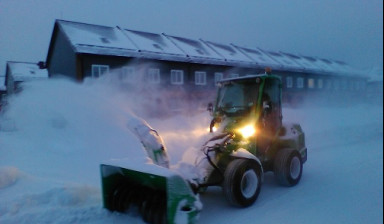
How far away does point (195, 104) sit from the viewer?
965cm

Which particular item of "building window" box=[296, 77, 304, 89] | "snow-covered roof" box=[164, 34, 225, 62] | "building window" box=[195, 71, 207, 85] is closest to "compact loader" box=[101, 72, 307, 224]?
"snow-covered roof" box=[164, 34, 225, 62]

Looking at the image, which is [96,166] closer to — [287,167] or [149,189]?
[149,189]

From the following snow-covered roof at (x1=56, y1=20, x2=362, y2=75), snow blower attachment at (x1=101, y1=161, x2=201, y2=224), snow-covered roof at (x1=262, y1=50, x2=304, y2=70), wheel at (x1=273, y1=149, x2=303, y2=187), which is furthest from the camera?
snow-covered roof at (x1=262, y1=50, x2=304, y2=70)

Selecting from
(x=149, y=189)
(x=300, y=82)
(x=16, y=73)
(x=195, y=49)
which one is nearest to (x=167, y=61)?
(x=195, y=49)

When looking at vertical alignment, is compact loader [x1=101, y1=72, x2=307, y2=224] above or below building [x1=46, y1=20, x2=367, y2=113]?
below

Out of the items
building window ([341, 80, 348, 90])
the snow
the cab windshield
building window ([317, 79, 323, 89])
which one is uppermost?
building window ([341, 80, 348, 90])

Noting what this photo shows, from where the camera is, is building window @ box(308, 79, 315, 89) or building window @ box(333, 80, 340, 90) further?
building window @ box(333, 80, 340, 90)

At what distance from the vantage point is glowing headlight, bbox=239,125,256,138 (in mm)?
4328

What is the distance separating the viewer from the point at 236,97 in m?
4.78

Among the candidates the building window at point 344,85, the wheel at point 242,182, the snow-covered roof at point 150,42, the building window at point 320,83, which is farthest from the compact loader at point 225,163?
the building window at point 344,85

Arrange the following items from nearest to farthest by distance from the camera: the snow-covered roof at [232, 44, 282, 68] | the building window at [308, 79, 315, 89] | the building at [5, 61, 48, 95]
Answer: the building at [5, 61, 48, 95] < the snow-covered roof at [232, 44, 282, 68] < the building window at [308, 79, 315, 89]

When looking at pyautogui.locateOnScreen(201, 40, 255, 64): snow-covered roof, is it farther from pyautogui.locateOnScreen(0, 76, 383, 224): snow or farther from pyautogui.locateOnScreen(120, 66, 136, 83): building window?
pyautogui.locateOnScreen(120, 66, 136, 83): building window

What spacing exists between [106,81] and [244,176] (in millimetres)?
4127

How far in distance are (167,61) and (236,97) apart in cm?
195
